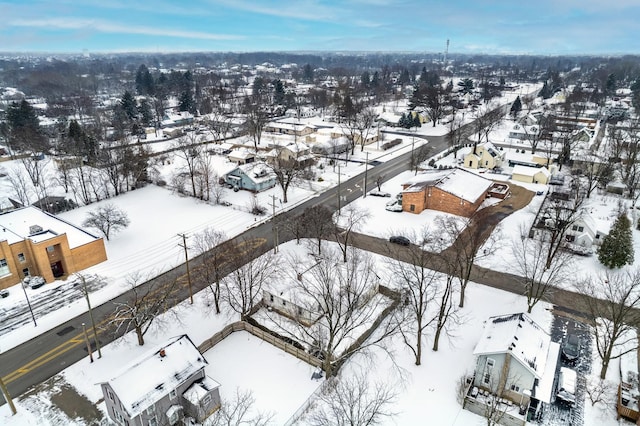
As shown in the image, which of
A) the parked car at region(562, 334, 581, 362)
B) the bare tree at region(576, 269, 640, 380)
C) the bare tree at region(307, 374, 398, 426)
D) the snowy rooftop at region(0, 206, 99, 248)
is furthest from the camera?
the snowy rooftop at region(0, 206, 99, 248)

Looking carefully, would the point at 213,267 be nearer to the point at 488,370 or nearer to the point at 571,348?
the point at 488,370

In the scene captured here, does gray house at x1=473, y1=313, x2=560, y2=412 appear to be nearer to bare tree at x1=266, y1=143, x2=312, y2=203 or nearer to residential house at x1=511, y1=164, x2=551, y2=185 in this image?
bare tree at x1=266, y1=143, x2=312, y2=203

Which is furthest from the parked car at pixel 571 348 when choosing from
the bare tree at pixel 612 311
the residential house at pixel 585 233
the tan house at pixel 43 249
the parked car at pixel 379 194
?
the tan house at pixel 43 249

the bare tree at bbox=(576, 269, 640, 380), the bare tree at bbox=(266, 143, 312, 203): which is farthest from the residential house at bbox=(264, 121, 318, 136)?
the bare tree at bbox=(576, 269, 640, 380)

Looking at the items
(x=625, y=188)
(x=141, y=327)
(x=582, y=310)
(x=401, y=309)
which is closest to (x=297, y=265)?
(x=401, y=309)

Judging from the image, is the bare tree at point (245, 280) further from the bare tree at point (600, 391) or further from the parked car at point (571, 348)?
the bare tree at point (600, 391)
